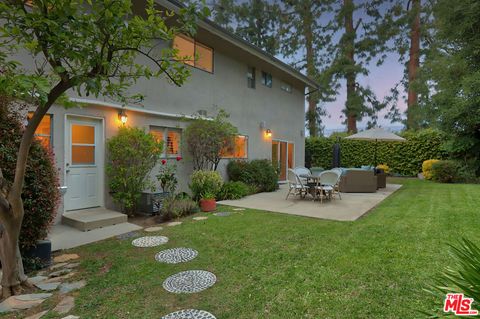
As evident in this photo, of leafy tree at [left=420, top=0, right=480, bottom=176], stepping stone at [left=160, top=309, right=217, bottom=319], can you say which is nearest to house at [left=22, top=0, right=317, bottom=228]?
stepping stone at [left=160, top=309, right=217, bottom=319]

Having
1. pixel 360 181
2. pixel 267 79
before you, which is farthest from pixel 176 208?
pixel 267 79

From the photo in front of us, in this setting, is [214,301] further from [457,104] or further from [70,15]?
[457,104]

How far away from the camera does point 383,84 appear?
22891 millimetres

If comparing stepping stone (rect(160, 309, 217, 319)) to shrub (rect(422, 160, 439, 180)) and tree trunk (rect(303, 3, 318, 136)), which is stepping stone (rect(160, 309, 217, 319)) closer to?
shrub (rect(422, 160, 439, 180))

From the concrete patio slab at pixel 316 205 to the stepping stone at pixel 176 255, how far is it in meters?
3.33

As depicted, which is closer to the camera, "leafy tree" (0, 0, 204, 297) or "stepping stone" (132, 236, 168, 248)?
"leafy tree" (0, 0, 204, 297)

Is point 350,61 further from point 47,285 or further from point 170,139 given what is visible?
point 47,285

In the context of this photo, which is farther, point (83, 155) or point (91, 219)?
point (83, 155)

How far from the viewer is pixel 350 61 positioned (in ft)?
66.5

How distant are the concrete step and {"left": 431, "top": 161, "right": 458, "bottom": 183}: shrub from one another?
13.8 metres

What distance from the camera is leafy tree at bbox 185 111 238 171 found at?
28.8ft

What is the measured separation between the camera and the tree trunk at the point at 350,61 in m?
19.9

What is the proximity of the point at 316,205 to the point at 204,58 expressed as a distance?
620 cm

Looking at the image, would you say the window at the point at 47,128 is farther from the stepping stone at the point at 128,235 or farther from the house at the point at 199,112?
the stepping stone at the point at 128,235
